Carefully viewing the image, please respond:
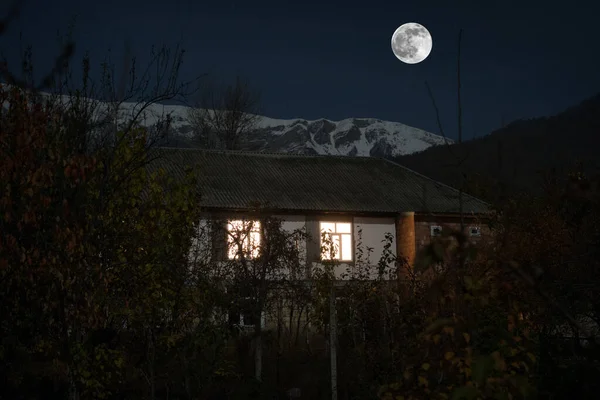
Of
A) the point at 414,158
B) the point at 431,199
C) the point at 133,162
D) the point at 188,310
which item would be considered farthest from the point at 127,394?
the point at 414,158

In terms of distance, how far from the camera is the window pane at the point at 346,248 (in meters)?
26.8

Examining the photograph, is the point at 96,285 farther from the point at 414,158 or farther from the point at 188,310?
the point at 414,158

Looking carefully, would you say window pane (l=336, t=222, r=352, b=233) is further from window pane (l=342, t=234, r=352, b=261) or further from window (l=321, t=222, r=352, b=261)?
window pane (l=342, t=234, r=352, b=261)

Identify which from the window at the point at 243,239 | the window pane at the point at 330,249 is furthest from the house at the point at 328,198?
the window at the point at 243,239

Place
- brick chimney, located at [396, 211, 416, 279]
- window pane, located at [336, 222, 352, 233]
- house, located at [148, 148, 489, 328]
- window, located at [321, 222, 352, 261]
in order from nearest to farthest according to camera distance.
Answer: house, located at [148, 148, 489, 328] < window, located at [321, 222, 352, 261] < window pane, located at [336, 222, 352, 233] < brick chimney, located at [396, 211, 416, 279]

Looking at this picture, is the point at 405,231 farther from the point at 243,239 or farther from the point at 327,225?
the point at 243,239

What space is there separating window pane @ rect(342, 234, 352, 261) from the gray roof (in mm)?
1188

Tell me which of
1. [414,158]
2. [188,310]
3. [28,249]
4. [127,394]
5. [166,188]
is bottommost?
[127,394]

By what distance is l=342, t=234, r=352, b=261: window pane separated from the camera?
88.0ft

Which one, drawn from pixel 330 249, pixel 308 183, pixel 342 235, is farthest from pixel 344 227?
pixel 330 249

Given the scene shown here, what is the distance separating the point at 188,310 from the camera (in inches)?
349

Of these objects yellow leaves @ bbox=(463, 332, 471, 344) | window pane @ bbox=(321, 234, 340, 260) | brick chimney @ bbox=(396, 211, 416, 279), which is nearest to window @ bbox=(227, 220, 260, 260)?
window pane @ bbox=(321, 234, 340, 260)

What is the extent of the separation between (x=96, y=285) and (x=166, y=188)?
308cm

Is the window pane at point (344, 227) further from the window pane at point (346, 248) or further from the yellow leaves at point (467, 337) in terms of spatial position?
the yellow leaves at point (467, 337)
